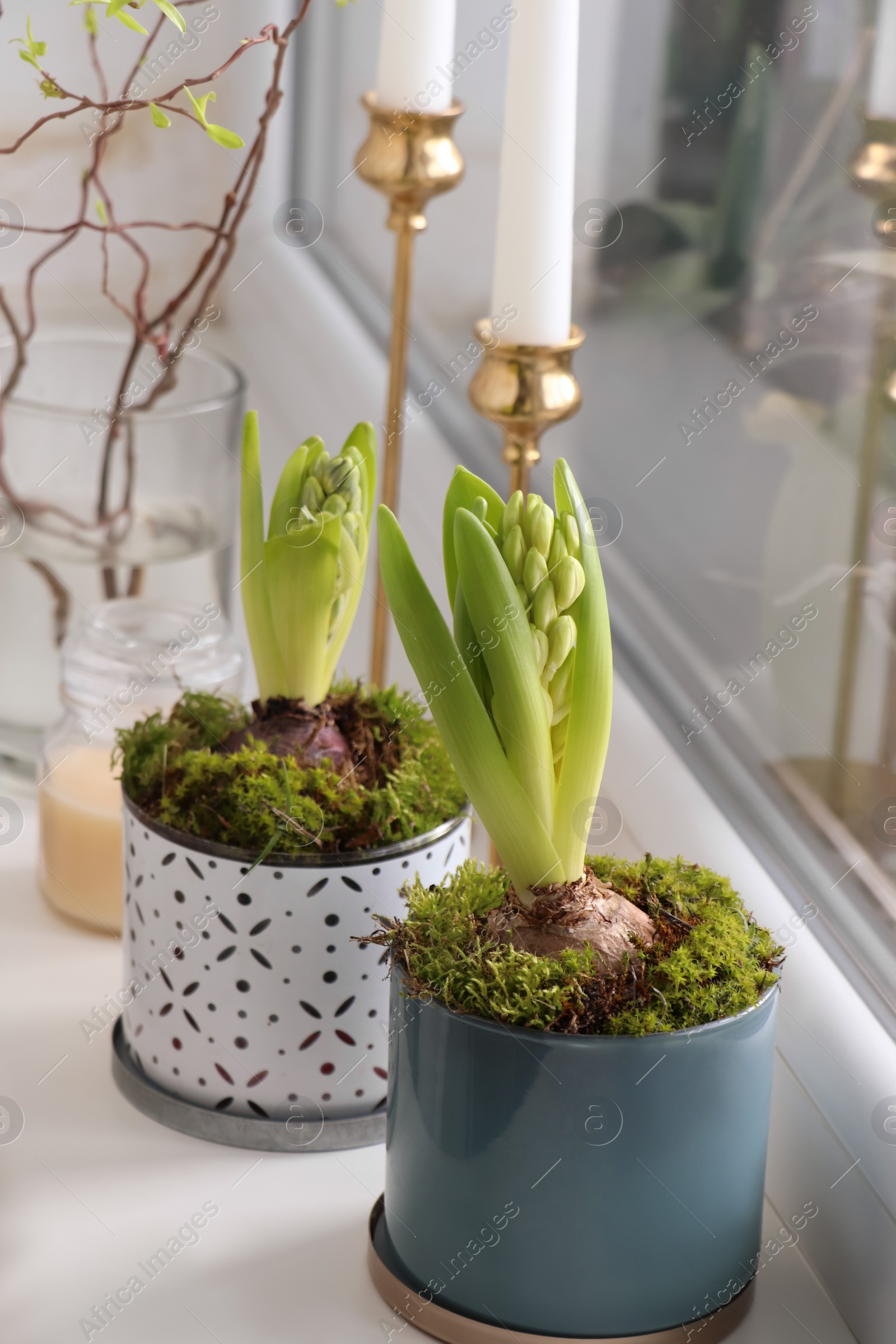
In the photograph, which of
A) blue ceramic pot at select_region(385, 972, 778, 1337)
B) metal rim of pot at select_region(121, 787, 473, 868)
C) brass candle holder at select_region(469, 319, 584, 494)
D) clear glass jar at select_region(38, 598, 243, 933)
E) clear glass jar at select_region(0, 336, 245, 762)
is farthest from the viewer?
clear glass jar at select_region(0, 336, 245, 762)

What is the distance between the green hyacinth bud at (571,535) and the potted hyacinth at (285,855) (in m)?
0.13

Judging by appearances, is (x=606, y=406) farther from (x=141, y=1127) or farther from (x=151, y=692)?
(x=141, y=1127)

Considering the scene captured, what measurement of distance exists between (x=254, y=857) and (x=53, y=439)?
1.54 ft

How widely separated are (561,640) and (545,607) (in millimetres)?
12

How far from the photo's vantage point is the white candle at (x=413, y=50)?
0.72 metres

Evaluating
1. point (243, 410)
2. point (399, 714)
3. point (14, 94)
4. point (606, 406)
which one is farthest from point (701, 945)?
point (14, 94)

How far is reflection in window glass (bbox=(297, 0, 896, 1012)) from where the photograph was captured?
0.64 meters

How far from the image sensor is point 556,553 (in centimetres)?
46

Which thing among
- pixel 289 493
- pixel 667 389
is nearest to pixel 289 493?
pixel 289 493

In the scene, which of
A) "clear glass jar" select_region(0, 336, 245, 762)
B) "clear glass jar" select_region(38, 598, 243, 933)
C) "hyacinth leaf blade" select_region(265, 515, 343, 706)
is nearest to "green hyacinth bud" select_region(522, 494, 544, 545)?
"hyacinth leaf blade" select_region(265, 515, 343, 706)

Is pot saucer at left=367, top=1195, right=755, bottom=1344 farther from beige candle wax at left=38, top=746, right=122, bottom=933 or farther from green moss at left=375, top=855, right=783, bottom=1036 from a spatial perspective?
beige candle wax at left=38, top=746, right=122, bottom=933

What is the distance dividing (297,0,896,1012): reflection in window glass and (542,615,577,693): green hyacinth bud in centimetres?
22

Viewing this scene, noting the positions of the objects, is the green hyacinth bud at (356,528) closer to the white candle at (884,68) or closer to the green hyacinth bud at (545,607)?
the green hyacinth bud at (545,607)

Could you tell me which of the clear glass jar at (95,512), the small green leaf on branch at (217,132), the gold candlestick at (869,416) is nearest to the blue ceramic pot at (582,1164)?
the gold candlestick at (869,416)
